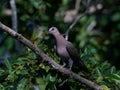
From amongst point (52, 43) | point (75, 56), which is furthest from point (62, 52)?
point (52, 43)

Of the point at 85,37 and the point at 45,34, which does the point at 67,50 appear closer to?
the point at 45,34

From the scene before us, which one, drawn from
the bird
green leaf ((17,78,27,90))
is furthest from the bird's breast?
green leaf ((17,78,27,90))

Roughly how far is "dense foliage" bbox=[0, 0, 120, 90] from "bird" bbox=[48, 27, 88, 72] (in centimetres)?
7

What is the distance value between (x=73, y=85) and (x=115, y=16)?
4.31 m

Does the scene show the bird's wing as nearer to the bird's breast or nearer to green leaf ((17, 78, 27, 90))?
the bird's breast

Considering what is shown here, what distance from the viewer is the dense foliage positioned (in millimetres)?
4719

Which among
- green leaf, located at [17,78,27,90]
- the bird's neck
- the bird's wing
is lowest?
green leaf, located at [17,78,27,90]

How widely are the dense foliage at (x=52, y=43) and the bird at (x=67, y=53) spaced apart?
0.07 m

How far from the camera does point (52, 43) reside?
5484mm

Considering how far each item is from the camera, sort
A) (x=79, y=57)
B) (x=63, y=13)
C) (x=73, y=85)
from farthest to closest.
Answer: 1. (x=63, y=13)
2. (x=79, y=57)
3. (x=73, y=85)

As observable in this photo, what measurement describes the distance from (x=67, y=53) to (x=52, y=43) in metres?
0.20

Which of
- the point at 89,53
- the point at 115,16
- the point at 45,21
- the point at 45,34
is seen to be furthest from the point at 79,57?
the point at 115,16

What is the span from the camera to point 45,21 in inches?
297

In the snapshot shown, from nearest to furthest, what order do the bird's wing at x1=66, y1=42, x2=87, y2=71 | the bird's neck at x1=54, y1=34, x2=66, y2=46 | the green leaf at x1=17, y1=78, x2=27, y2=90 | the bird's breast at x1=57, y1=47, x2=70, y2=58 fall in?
the green leaf at x1=17, y1=78, x2=27, y2=90, the bird's wing at x1=66, y1=42, x2=87, y2=71, the bird's breast at x1=57, y1=47, x2=70, y2=58, the bird's neck at x1=54, y1=34, x2=66, y2=46
